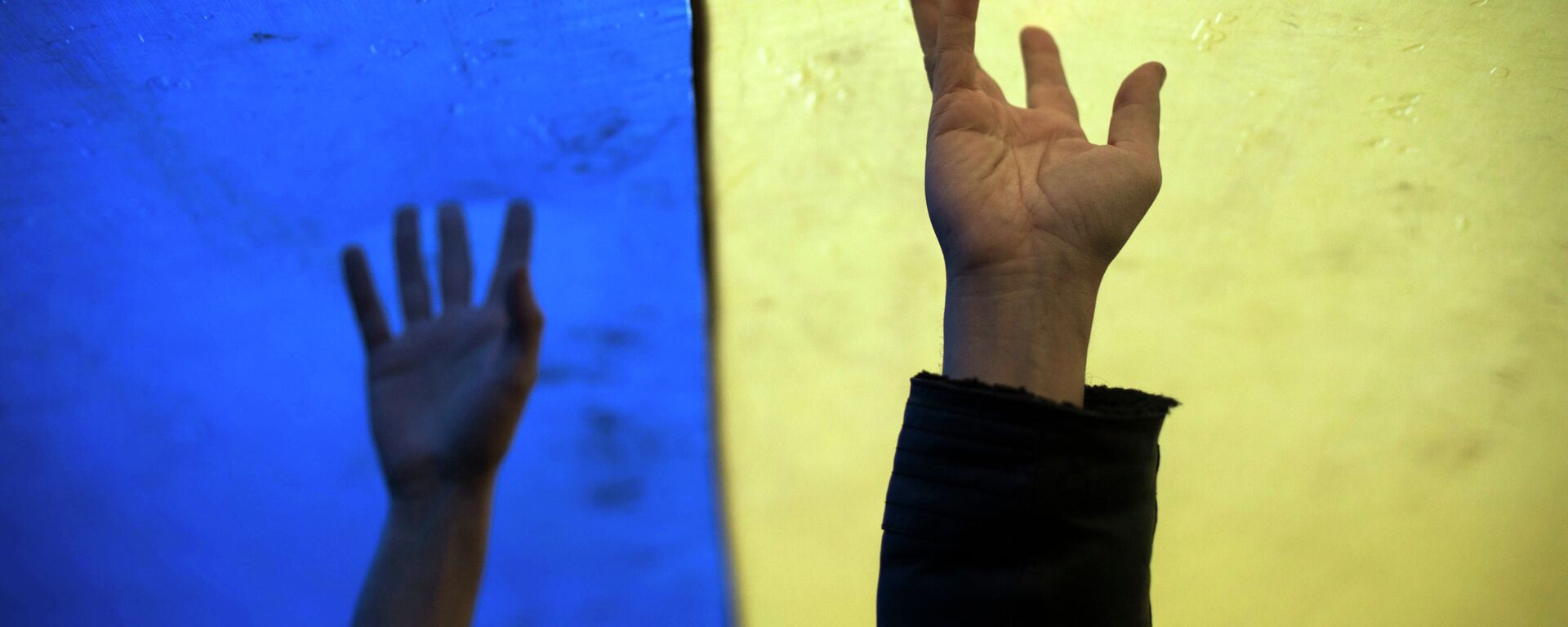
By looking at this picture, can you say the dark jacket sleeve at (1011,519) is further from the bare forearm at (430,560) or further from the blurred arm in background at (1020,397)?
the bare forearm at (430,560)

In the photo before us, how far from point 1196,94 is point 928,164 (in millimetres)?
276

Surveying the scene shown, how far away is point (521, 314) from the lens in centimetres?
58

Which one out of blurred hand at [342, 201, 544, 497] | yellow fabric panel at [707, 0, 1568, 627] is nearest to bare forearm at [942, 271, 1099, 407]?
yellow fabric panel at [707, 0, 1568, 627]

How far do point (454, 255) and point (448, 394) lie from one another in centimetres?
10

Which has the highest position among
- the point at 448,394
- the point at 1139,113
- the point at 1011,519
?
the point at 1139,113

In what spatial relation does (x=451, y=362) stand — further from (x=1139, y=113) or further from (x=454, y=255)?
(x=1139, y=113)

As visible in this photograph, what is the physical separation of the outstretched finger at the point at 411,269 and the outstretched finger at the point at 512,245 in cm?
5

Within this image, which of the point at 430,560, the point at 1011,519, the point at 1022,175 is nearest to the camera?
the point at 1011,519

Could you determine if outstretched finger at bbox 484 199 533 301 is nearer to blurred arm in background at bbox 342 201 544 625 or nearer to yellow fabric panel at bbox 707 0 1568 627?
blurred arm in background at bbox 342 201 544 625

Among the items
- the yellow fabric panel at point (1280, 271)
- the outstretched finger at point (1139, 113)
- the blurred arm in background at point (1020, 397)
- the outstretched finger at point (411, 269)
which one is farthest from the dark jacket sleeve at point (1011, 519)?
the outstretched finger at point (411, 269)

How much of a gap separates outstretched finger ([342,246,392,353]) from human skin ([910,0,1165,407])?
0.40 meters

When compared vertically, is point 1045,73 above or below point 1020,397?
above

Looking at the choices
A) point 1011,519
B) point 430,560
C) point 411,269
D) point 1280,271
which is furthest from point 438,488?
point 1280,271

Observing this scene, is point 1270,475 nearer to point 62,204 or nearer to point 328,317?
point 328,317
